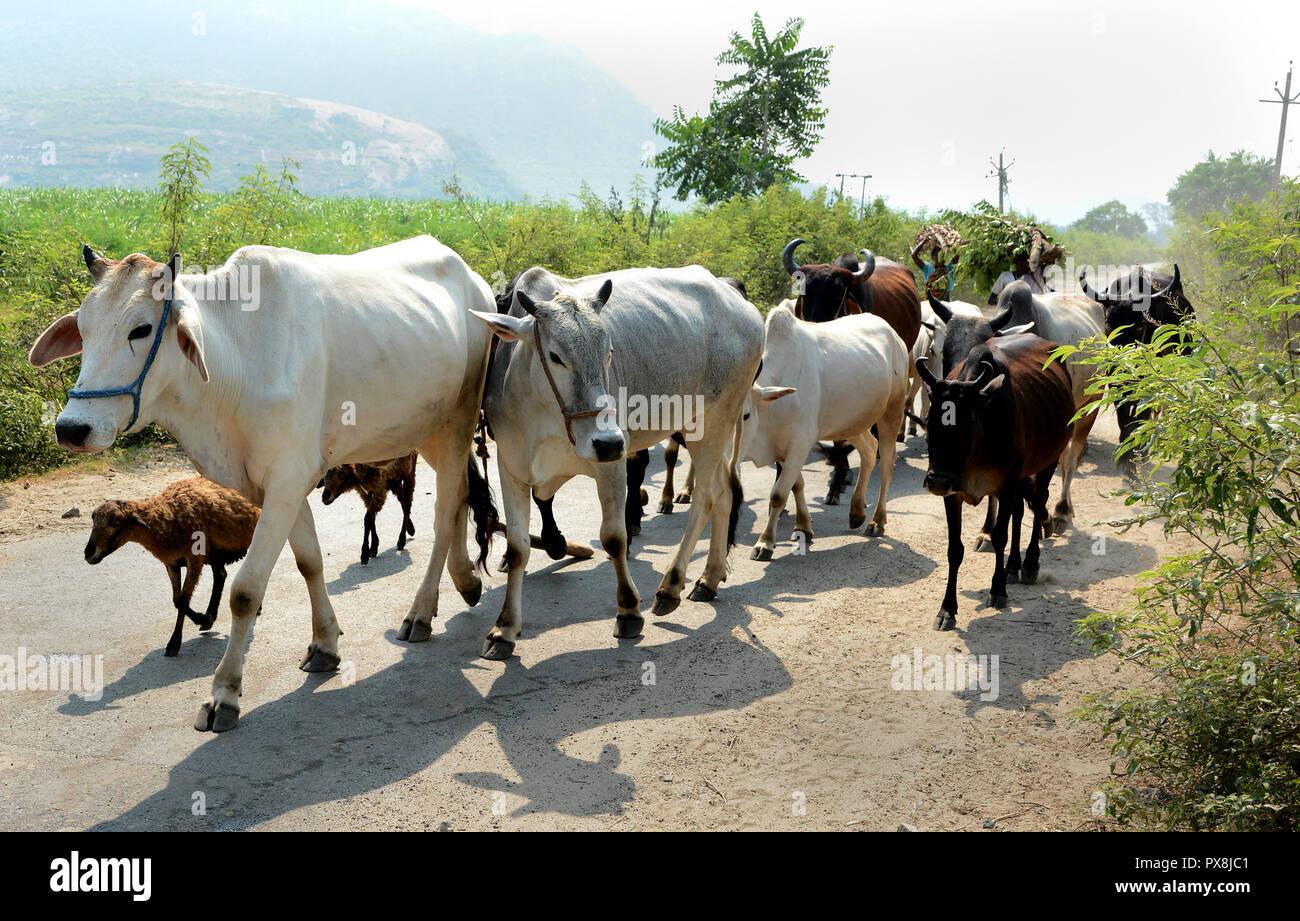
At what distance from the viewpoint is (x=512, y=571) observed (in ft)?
20.4

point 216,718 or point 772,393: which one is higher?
point 772,393

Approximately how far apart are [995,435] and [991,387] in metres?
0.33

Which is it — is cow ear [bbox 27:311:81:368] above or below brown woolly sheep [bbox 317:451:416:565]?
above

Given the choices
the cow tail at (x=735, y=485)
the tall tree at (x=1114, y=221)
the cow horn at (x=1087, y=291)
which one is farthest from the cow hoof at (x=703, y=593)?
the tall tree at (x=1114, y=221)

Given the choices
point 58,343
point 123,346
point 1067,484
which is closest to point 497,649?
point 123,346

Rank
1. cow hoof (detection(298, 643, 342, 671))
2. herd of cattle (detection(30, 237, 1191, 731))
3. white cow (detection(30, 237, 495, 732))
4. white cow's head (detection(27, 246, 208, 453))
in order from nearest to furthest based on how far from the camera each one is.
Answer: white cow's head (detection(27, 246, 208, 453)), white cow (detection(30, 237, 495, 732)), herd of cattle (detection(30, 237, 1191, 731)), cow hoof (detection(298, 643, 342, 671))

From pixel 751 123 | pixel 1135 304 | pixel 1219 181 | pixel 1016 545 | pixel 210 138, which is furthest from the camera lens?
pixel 210 138

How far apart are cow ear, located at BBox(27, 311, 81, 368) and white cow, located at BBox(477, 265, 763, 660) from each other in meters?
2.08

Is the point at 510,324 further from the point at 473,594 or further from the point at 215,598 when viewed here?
the point at 215,598

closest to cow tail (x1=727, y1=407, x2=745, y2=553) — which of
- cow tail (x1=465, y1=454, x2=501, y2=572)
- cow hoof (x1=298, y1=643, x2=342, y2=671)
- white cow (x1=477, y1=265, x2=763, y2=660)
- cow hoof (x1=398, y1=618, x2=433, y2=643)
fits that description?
white cow (x1=477, y1=265, x2=763, y2=660)

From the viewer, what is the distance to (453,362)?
625cm

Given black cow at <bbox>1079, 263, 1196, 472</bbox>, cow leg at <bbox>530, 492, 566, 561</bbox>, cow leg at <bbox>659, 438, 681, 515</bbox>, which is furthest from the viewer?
black cow at <bbox>1079, 263, 1196, 472</bbox>

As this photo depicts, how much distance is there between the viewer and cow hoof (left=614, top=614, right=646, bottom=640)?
21.5 feet

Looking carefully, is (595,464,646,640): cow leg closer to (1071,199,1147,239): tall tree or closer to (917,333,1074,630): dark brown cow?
(917,333,1074,630): dark brown cow
